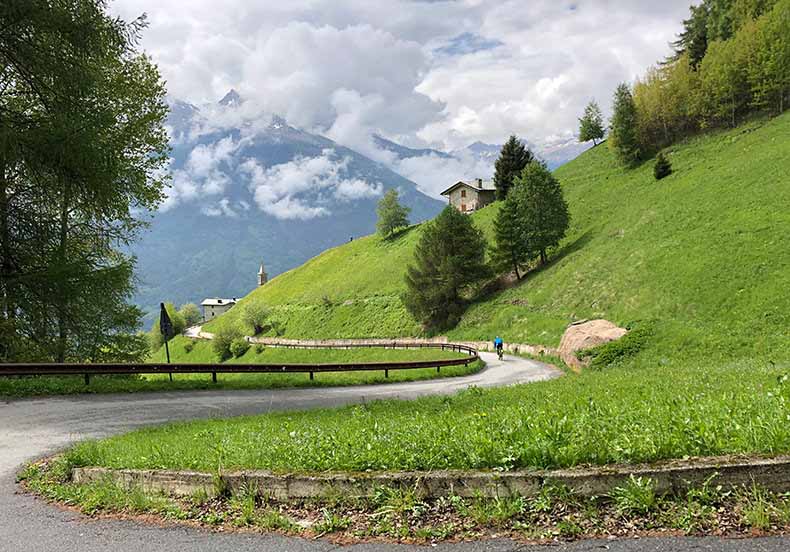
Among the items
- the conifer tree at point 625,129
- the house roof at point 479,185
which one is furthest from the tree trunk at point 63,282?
the house roof at point 479,185

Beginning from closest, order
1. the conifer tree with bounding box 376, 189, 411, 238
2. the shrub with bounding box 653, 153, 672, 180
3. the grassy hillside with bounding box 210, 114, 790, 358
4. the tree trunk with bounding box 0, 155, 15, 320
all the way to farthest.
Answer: the tree trunk with bounding box 0, 155, 15, 320, the grassy hillside with bounding box 210, 114, 790, 358, the shrub with bounding box 653, 153, 672, 180, the conifer tree with bounding box 376, 189, 411, 238

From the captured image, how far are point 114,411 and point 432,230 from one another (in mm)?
50684

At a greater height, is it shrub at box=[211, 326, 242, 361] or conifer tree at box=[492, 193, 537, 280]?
conifer tree at box=[492, 193, 537, 280]

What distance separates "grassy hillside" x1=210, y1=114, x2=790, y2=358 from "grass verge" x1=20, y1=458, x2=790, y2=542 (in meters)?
17.6

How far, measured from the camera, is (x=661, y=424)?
5602 millimetres

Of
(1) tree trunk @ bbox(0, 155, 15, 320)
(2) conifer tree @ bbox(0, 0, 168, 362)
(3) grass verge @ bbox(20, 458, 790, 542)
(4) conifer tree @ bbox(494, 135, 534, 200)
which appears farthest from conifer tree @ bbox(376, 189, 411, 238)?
(3) grass verge @ bbox(20, 458, 790, 542)

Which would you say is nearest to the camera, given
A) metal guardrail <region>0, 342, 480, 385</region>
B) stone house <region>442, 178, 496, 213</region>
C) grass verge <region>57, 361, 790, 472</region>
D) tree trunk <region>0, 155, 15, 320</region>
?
grass verge <region>57, 361, 790, 472</region>

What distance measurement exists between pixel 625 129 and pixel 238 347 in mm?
70101

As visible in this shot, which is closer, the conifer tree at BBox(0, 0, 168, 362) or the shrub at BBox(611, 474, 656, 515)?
the shrub at BBox(611, 474, 656, 515)

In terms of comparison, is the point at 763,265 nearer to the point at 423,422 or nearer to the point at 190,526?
the point at 423,422

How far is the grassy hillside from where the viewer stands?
24.9 metres

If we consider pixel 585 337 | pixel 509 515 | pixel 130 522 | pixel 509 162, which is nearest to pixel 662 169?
pixel 509 162

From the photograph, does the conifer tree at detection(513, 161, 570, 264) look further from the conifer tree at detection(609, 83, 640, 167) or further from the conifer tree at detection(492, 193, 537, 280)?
the conifer tree at detection(609, 83, 640, 167)

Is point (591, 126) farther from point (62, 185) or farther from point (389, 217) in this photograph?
point (62, 185)
